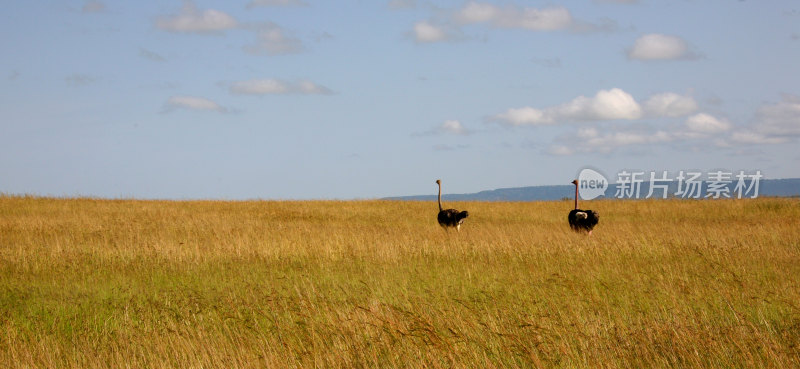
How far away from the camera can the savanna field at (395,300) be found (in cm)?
546

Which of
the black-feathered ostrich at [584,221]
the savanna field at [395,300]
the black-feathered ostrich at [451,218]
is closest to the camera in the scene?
the savanna field at [395,300]

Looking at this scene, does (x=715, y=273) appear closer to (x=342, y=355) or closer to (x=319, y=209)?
(x=342, y=355)

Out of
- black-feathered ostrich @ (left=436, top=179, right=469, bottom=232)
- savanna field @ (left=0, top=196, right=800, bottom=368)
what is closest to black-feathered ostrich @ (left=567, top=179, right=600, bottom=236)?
savanna field @ (left=0, top=196, right=800, bottom=368)

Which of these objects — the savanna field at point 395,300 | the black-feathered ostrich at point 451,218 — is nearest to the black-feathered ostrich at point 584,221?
the savanna field at point 395,300

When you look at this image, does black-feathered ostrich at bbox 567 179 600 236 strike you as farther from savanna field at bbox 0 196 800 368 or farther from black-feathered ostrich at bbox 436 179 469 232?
black-feathered ostrich at bbox 436 179 469 232

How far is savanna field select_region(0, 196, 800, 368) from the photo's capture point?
5.46 metres

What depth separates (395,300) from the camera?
26.4ft

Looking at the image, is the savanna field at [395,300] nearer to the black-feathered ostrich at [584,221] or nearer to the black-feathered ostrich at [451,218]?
the black-feathered ostrich at [451,218]

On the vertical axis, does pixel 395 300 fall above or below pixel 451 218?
below

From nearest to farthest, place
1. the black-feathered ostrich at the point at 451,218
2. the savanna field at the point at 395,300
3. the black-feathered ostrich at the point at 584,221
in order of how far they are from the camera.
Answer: the savanna field at the point at 395,300, the black-feathered ostrich at the point at 584,221, the black-feathered ostrich at the point at 451,218

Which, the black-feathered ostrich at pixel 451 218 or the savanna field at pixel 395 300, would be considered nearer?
the savanna field at pixel 395 300

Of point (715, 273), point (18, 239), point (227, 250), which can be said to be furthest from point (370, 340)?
point (18, 239)

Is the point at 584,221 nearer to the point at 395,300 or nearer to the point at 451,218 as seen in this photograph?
the point at 451,218

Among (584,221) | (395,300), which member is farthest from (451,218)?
(395,300)
